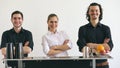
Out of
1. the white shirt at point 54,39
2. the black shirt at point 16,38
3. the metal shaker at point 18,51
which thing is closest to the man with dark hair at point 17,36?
the black shirt at point 16,38

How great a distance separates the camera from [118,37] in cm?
417

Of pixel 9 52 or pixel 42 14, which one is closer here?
pixel 9 52

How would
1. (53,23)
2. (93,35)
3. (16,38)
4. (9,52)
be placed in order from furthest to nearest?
(53,23)
(16,38)
(93,35)
(9,52)

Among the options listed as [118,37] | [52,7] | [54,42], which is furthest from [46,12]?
[118,37]

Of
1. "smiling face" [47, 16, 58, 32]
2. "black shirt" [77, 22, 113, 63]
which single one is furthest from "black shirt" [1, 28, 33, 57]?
"black shirt" [77, 22, 113, 63]

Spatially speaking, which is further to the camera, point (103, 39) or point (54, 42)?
point (54, 42)

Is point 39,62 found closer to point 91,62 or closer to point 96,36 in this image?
point 91,62

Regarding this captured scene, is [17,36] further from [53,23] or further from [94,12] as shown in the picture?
[94,12]

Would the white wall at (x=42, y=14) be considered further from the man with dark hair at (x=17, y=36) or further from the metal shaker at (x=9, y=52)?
the metal shaker at (x=9, y=52)

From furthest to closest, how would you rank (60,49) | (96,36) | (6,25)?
(6,25), (60,49), (96,36)

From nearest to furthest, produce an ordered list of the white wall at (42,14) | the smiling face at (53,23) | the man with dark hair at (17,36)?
the man with dark hair at (17,36) < the smiling face at (53,23) < the white wall at (42,14)

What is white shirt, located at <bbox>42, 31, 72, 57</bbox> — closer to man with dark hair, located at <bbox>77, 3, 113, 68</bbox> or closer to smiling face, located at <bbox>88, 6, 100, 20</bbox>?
man with dark hair, located at <bbox>77, 3, 113, 68</bbox>

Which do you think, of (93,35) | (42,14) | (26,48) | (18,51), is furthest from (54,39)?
(42,14)

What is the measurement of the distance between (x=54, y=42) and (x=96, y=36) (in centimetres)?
61
